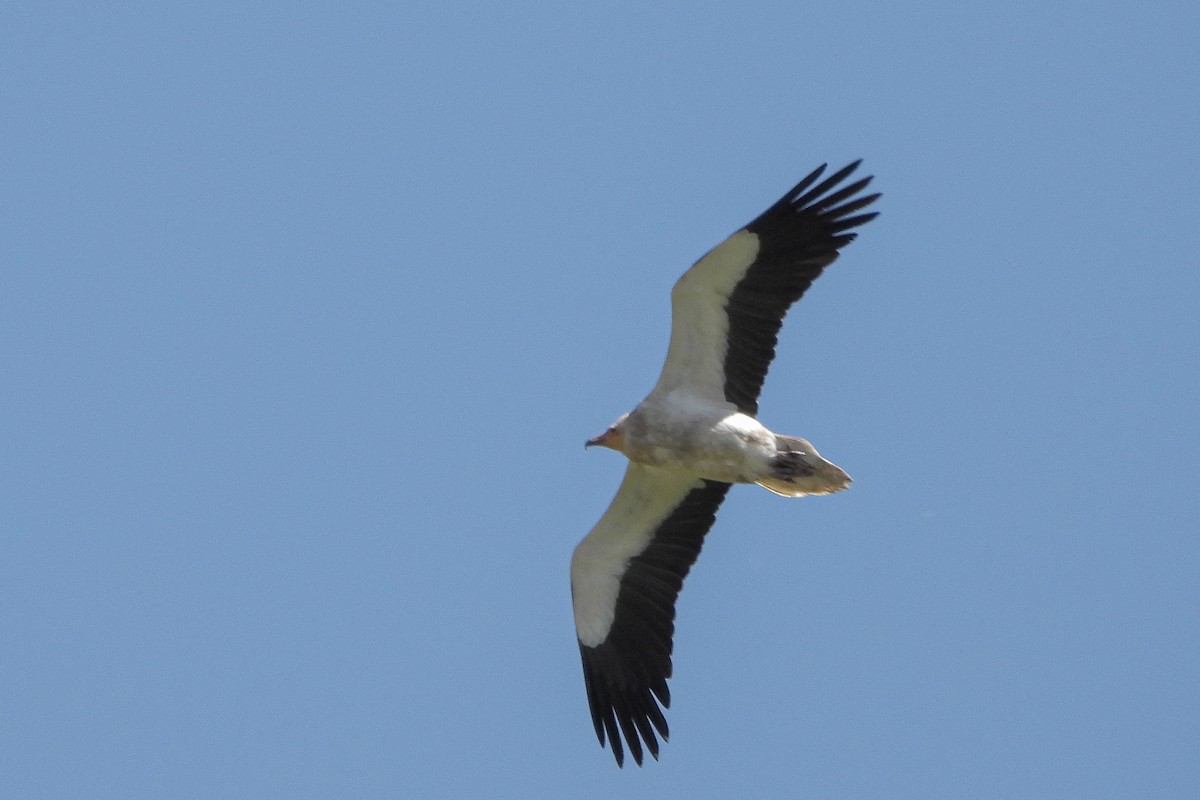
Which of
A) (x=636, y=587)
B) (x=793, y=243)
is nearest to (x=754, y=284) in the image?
(x=793, y=243)

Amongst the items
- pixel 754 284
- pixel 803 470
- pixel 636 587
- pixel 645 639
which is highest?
pixel 754 284

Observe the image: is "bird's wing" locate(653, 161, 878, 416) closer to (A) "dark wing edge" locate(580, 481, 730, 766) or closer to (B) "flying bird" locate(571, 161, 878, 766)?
(B) "flying bird" locate(571, 161, 878, 766)

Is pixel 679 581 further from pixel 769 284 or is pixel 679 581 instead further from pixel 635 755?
pixel 769 284

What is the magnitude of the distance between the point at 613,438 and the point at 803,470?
154 cm

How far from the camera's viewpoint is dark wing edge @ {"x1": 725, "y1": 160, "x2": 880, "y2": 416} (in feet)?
43.0

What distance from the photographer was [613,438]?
13453 millimetres

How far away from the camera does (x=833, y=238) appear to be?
517 inches

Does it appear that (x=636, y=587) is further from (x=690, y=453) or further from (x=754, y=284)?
(x=754, y=284)

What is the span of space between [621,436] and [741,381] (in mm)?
1039

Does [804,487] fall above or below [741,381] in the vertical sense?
below

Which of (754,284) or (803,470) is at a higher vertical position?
(754,284)

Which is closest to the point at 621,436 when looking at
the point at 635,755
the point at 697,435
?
the point at 697,435

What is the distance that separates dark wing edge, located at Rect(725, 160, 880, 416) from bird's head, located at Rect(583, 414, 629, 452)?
1.25m

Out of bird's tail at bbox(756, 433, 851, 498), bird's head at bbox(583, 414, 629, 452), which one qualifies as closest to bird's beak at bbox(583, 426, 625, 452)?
bird's head at bbox(583, 414, 629, 452)
